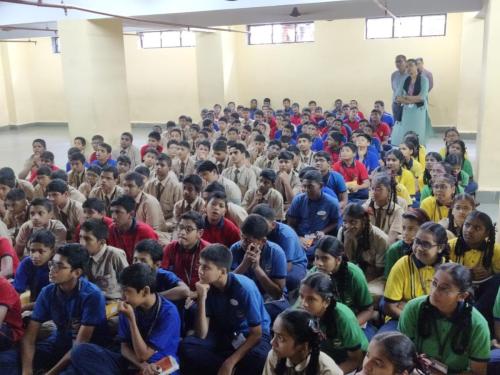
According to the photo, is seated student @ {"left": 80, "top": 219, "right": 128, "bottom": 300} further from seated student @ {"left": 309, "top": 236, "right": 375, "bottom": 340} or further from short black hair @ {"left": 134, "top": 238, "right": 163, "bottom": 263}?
seated student @ {"left": 309, "top": 236, "right": 375, "bottom": 340}

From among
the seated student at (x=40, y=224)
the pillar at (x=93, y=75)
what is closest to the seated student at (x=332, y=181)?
the seated student at (x=40, y=224)

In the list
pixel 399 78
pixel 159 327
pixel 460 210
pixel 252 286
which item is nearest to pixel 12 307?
pixel 159 327

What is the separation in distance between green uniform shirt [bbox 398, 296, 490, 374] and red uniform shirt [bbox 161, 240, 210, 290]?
167 centimetres

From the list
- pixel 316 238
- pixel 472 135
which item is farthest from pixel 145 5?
pixel 472 135

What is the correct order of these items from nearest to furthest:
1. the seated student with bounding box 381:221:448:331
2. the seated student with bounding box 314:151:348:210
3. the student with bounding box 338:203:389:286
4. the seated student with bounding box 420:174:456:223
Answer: the seated student with bounding box 381:221:448:331 → the student with bounding box 338:203:389:286 → the seated student with bounding box 420:174:456:223 → the seated student with bounding box 314:151:348:210

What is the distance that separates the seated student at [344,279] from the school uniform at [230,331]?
488mm

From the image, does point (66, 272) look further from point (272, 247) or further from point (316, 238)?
point (316, 238)

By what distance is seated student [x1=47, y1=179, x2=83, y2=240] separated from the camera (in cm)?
518

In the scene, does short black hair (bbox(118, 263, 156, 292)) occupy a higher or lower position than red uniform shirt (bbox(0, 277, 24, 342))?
higher

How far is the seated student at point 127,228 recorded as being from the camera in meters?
4.44

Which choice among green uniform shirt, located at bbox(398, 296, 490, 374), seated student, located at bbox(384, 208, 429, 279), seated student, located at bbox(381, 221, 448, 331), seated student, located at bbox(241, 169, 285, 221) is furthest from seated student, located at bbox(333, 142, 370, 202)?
green uniform shirt, located at bbox(398, 296, 490, 374)

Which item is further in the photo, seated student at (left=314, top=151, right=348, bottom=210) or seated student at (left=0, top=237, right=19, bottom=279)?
seated student at (left=314, top=151, right=348, bottom=210)

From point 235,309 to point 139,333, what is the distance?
2.07 ft

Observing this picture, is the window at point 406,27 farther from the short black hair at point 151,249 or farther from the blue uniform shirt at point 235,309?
the blue uniform shirt at point 235,309
